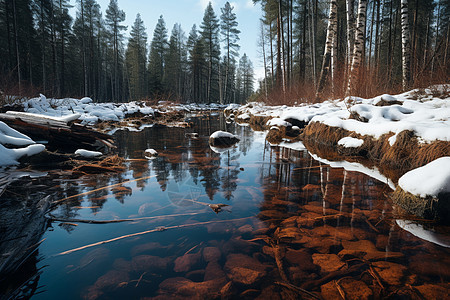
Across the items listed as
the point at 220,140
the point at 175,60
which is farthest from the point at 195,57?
the point at 220,140

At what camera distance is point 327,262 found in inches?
58.0

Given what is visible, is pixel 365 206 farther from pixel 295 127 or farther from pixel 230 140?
pixel 295 127

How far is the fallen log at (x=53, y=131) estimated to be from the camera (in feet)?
13.9

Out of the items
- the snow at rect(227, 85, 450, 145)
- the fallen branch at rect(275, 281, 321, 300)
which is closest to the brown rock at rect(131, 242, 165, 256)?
the fallen branch at rect(275, 281, 321, 300)

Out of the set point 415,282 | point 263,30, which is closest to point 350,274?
point 415,282

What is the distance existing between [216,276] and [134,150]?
459cm

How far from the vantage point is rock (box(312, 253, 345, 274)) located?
1.41m

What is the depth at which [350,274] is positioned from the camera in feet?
4.44

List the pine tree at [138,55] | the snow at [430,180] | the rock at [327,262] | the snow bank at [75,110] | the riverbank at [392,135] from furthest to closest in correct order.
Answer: the pine tree at [138,55], the snow bank at [75,110], the riverbank at [392,135], the snow at [430,180], the rock at [327,262]

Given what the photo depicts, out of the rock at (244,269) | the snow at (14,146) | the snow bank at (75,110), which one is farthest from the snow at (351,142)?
the snow bank at (75,110)

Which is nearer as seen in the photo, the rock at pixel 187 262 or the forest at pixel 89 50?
the rock at pixel 187 262

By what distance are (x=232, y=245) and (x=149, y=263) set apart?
0.62 meters

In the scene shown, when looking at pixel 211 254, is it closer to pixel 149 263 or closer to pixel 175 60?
pixel 149 263

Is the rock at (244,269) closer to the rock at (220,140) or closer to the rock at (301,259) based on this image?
the rock at (301,259)
